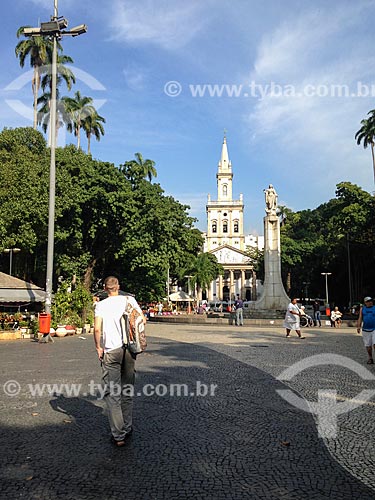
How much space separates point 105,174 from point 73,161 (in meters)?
2.26

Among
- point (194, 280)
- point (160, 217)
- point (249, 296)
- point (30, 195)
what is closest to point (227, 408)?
point (30, 195)

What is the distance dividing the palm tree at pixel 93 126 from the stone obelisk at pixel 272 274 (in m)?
24.4

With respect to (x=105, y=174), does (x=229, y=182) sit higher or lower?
higher

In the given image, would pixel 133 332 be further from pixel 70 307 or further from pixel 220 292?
pixel 220 292

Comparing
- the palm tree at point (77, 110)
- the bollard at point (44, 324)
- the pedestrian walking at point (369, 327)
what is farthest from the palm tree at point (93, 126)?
the pedestrian walking at point (369, 327)

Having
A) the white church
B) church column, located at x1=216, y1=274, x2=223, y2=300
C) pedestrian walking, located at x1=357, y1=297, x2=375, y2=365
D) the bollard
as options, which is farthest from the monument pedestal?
the white church

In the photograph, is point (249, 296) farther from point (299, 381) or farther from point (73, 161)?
point (299, 381)

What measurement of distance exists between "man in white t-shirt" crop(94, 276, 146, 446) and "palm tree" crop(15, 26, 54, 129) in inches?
1512

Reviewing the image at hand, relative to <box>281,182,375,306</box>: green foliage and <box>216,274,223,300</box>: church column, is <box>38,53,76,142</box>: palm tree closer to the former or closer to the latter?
<box>281,182,375,306</box>: green foliage

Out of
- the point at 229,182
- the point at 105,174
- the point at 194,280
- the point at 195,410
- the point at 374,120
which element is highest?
the point at 229,182

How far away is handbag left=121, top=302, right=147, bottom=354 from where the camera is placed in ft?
17.0

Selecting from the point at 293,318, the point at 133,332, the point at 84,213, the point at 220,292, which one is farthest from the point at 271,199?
the point at 220,292

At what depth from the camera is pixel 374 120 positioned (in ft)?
174

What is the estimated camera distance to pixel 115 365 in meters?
5.16
